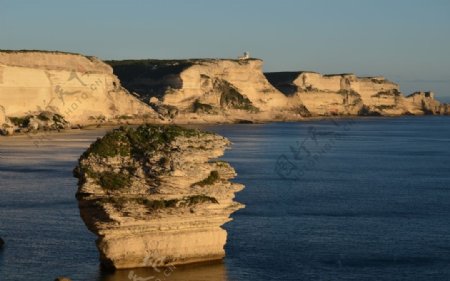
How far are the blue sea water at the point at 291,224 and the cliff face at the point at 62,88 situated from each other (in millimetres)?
26689

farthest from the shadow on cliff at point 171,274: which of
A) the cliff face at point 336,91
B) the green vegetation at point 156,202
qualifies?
the cliff face at point 336,91

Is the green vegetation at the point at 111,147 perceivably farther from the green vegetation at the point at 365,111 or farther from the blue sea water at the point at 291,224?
the green vegetation at the point at 365,111

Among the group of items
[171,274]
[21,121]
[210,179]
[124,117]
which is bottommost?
[171,274]

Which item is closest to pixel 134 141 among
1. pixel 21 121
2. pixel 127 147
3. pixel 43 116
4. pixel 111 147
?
pixel 127 147

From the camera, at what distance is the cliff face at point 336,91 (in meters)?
174

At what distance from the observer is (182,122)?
130m

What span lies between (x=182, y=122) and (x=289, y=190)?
8345 centimetres

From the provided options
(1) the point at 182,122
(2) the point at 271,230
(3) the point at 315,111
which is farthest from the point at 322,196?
(3) the point at 315,111

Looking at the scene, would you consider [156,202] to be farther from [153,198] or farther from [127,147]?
[127,147]

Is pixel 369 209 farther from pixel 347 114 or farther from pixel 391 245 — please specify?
pixel 347 114

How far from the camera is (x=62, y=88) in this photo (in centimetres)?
10350

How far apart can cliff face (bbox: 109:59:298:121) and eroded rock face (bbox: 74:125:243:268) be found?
344 ft

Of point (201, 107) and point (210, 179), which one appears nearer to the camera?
point (210, 179)

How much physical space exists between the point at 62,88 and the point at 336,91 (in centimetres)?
8916
